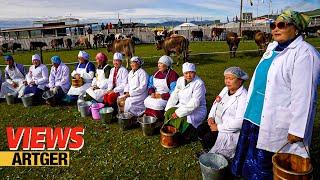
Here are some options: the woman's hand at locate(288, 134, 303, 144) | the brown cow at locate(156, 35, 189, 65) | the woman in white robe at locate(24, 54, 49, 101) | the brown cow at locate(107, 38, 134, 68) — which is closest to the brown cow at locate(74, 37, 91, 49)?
the brown cow at locate(107, 38, 134, 68)

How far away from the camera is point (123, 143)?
19.6 feet

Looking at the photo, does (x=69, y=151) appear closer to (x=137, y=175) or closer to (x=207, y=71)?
(x=137, y=175)

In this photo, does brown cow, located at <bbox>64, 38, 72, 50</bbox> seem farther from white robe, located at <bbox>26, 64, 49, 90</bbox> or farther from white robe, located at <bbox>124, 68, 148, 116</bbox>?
white robe, located at <bbox>124, 68, 148, 116</bbox>

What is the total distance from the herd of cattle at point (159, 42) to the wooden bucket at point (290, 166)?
42.9ft

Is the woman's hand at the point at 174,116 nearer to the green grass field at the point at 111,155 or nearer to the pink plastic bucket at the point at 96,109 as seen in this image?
the green grass field at the point at 111,155

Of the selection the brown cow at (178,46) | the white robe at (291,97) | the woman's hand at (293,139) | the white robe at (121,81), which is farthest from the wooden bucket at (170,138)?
the brown cow at (178,46)

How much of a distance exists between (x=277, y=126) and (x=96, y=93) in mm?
5213

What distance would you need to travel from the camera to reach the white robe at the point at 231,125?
4.35 metres

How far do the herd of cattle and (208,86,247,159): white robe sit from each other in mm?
12025

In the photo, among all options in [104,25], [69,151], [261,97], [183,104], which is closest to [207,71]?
[183,104]

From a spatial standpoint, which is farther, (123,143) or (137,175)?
(123,143)

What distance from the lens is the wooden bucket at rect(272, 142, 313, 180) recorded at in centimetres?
313

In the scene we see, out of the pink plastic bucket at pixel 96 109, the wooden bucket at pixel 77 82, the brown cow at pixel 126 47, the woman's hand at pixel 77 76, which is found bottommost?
the pink plastic bucket at pixel 96 109

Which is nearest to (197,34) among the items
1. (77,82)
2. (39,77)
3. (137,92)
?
(39,77)
